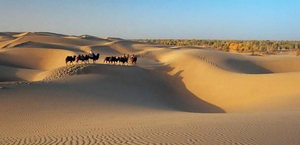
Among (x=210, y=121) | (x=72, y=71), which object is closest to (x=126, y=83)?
(x=72, y=71)

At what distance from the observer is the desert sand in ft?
26.5

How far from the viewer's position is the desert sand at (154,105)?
8062 millimetres

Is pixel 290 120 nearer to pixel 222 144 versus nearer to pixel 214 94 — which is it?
pixel 222 144

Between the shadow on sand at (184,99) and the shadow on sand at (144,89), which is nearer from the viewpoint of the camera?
the shadow on sand at (144,89)

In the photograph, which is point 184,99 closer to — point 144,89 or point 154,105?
point 144,89

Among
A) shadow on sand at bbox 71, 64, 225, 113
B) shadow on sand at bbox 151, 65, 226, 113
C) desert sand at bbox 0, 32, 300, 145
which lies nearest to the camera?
desert sand at bbox 0, 32, 300, 145

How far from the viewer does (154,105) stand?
16.3 meters

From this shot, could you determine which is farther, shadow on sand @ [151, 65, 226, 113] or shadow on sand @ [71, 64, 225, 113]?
shadow on sand @ [151, 65, 226, 113]

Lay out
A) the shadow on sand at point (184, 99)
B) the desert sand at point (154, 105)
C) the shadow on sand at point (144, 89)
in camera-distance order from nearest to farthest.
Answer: the desert sand at point (154, 105), the shadow on sand at point (144, 89), the shadow on sand at point (184, 99)

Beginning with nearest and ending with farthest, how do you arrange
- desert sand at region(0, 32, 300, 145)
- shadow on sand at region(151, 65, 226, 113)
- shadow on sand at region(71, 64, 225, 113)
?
desert sand at region(0, 32, 300, 145), shadow on sand at region(71, 64, 225, 113), shadow on sand at region(151, 65, 226, 113)

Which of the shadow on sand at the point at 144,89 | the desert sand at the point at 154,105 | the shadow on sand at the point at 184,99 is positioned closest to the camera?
the desert sand at the point at 154,105

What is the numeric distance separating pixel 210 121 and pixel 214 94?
10859 mm

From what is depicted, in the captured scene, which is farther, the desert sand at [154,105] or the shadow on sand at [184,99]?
the shadow on sand at [184,99]

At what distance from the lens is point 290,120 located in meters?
9.62
